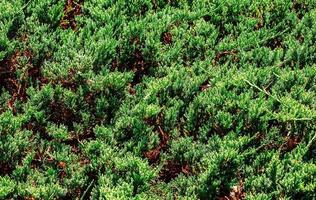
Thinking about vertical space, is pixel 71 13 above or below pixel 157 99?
above

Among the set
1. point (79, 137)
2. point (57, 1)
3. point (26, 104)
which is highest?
point (57, 1)

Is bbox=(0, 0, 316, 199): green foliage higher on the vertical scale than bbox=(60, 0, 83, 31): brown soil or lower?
lower

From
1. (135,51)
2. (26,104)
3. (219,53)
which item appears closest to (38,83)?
(26,104)

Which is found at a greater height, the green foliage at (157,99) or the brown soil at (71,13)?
the brown soil at (71,13)

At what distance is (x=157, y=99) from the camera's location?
151 inches

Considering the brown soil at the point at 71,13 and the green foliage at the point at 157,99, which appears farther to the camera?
the brown soil at the point at 71,13

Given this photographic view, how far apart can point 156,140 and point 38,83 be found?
1.10 metres

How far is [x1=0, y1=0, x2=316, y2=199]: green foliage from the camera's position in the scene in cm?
337

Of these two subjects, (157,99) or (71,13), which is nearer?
(157,99)

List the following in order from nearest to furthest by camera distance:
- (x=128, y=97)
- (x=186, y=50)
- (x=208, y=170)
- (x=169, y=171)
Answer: (x=208, y=170) < (x=169, y=171) < (x=128, y=97) < (x=186, y=50)

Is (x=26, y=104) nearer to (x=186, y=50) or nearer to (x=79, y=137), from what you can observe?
(x=79, y=137)

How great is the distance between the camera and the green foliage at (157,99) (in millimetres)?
3367

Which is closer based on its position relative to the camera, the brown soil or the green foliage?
the green foliage

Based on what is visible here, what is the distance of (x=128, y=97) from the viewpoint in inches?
154
